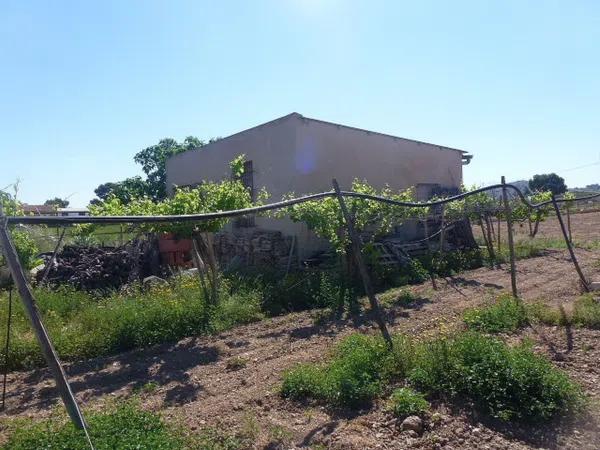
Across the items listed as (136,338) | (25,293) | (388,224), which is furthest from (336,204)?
(25,293)

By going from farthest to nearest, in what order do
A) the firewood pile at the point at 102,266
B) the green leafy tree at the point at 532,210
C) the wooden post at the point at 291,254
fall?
the green leafy tree at the point at 532,210 → the firewood pile at the point at 102,266 → the wooden post at the point at 291,254

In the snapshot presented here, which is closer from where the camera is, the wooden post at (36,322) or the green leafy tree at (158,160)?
the wooden post at (36,322)

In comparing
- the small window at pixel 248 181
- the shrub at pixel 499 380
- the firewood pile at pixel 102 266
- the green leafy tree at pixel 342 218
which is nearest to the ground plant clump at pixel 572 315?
the shrub at pixel 499 380

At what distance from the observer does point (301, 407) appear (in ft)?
13.4

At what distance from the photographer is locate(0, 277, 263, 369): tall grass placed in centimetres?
625

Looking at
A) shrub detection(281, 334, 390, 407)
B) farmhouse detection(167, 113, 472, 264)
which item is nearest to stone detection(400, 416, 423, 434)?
shrub detection(281, 334, 390, 407)

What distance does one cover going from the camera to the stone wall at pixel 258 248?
12.2 meters

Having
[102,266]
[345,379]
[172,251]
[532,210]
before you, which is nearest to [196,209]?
[345,379]

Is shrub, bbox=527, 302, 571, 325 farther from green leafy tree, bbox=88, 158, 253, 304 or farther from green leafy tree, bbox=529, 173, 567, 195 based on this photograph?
green leafy tree, bbox=529, 173, 567, 195

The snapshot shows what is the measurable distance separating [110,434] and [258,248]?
932 centimetres

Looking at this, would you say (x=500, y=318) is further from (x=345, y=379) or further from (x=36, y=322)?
(x=36, y=322)

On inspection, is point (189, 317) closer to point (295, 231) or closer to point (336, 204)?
point (336, 204)

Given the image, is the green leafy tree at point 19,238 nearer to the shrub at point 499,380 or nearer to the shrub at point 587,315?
the shrub at point 499,380

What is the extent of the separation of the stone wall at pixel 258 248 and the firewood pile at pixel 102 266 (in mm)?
2263
